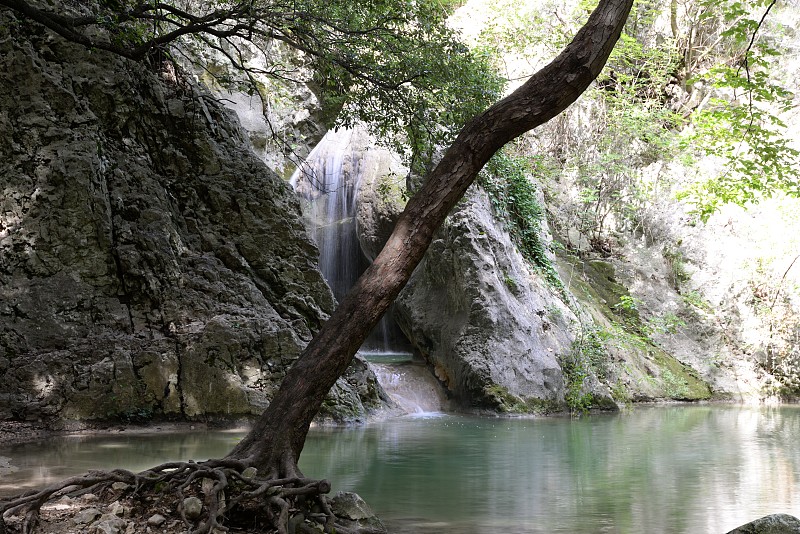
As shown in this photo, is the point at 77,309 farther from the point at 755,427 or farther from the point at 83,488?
the point at 755,427

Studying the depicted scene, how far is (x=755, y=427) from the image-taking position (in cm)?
1222

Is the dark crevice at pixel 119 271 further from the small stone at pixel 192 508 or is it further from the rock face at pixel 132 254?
the small stone at pixel 192 508

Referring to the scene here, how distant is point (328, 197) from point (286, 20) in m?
9.99

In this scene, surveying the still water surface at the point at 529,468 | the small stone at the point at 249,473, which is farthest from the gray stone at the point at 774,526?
the small stone at the point at 249,473

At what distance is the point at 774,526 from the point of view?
14.0 feet

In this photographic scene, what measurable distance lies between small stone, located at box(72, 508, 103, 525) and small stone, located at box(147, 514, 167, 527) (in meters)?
0.28

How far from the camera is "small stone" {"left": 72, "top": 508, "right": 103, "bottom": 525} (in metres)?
4.01

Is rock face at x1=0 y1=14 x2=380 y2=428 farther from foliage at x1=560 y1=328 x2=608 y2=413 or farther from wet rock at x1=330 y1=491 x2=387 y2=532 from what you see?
wet rock at x1=330 y1=491 x2=387 y2=532

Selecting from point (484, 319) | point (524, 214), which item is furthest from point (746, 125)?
point (524, 214)

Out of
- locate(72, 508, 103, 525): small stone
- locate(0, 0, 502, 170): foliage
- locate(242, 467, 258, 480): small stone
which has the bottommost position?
locate(72, 508, 103, 525): small stone

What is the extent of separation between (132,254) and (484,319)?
6.55m

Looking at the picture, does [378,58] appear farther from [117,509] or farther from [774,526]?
[774,526]

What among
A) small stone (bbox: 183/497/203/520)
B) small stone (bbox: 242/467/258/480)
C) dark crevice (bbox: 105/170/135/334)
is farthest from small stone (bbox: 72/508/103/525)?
dark crevice (bbox: 105/170/135/334)

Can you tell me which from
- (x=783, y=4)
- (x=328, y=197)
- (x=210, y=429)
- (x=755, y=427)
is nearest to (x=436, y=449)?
(x=210, y=429)
